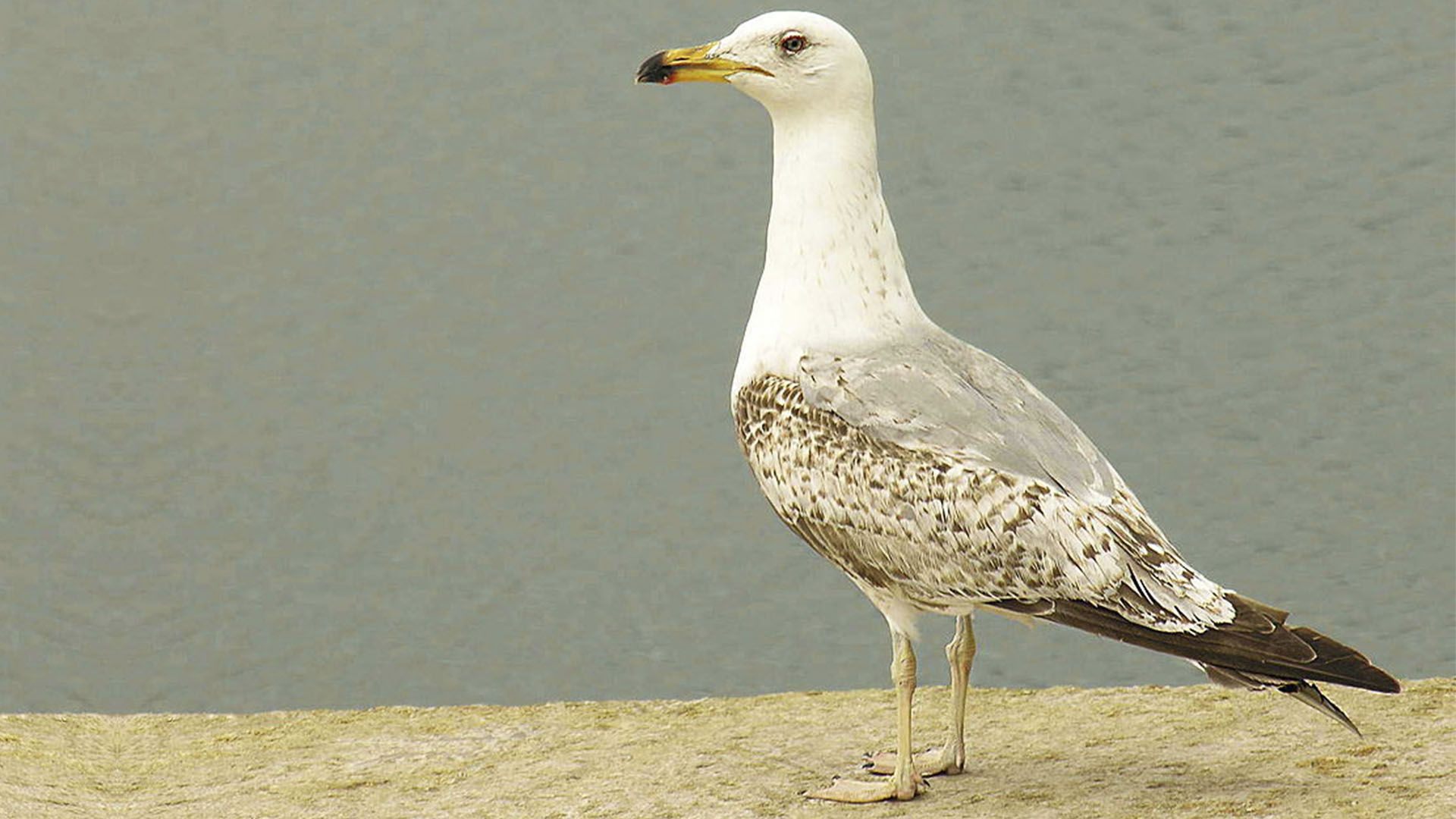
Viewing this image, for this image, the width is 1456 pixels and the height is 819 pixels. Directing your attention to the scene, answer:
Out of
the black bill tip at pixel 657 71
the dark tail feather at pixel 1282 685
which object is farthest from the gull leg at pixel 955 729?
the black bill tip at pixel 657 71

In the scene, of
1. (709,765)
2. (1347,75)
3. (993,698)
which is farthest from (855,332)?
(1347,75)

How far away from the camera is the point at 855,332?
10.5 feet

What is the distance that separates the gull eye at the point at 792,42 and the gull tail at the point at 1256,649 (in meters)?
1.09

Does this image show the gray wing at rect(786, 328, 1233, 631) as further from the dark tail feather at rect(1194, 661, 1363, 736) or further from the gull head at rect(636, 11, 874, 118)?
the gull head at rect(636, 11, 874, 118)

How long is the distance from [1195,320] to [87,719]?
2963mm

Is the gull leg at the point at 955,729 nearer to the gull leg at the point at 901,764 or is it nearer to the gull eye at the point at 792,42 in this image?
the gull leg at the point at 901,764

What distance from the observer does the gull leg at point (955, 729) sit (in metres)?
3.32

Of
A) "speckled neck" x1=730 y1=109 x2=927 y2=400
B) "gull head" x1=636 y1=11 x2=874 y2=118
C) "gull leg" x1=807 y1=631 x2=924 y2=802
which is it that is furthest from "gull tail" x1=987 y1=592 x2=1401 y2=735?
"gull head" x1=636 y1=11 x2=874 y2=118

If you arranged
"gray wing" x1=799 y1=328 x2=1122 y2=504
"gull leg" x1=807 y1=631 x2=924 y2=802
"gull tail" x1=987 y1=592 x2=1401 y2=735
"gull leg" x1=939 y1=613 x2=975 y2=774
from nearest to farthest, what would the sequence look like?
1. "gull tail" x1=987 y1=592 x2=1401 y2=735
2. "gray wing" x1=799 y1=328 x2=1122 y2=504
3. "gull leg" x1=807 y1=631 x2=924 y2=802
4. "gull leg" x1=939 y1=613 x2=975 y2=774

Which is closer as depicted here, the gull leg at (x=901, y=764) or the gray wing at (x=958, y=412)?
the gray wing at (x=958, y=412)

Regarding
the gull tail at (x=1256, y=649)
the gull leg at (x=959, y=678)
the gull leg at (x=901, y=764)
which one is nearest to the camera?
the gull tail at (x=1256, y=649)

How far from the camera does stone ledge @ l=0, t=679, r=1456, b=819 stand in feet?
10.5

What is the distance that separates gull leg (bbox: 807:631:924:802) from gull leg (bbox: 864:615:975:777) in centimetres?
3

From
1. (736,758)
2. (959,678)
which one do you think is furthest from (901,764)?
(736,758)
